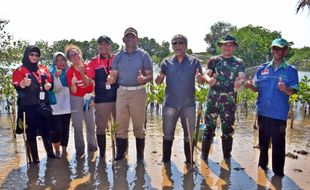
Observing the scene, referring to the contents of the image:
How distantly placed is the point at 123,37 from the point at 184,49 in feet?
3.10

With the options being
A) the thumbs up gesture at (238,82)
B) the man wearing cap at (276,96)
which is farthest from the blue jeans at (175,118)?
the man wearing cap at (276,96)

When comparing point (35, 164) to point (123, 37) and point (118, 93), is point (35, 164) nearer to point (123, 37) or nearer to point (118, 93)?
point (118, 93)

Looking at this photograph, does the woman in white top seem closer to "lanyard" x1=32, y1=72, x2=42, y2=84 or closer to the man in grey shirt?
"lanyard" x1=32, y1=72, x2=42, y2=84

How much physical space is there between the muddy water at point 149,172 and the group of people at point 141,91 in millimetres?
224

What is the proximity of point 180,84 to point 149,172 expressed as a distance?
1404 millimetres

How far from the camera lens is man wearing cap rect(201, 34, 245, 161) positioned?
5.32m

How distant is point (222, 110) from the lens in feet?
17.8

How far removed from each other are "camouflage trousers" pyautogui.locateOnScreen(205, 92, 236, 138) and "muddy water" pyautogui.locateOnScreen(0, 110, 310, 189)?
→ 60cm

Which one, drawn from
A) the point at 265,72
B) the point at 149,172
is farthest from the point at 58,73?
the point at 265,72

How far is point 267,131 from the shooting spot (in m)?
5.01

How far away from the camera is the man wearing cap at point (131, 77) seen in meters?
5.24

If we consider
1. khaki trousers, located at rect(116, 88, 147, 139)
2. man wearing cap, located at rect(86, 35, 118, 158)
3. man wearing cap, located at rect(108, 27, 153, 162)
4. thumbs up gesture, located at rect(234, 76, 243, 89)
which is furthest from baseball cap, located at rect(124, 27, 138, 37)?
thumbs up gesture, located at rect(234, 76, 243, 89)

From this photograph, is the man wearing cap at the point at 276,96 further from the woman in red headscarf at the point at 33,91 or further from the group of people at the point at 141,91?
the woman in red headscarf at the point at 33,91

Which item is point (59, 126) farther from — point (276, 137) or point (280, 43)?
point (280, 43)
